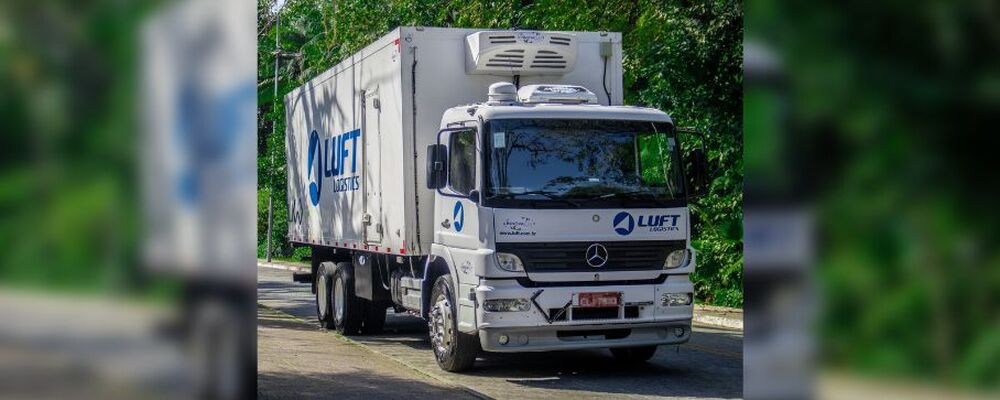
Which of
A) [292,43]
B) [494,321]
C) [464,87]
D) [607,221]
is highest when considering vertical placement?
[292,43]

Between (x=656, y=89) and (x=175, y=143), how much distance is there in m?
17.5

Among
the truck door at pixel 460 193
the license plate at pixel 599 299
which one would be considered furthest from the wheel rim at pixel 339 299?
the license plate at pixel 599 299

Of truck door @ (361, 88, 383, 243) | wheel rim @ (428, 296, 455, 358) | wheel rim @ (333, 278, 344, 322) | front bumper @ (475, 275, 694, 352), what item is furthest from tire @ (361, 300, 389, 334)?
front bumper @ (475, 275, 694, 352)

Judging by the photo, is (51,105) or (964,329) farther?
(51,105)

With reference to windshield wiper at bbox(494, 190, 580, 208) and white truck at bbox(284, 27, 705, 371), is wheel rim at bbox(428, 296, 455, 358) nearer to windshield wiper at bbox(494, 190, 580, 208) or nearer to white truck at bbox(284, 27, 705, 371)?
white truck at bbox(284, 27, 705, 371)

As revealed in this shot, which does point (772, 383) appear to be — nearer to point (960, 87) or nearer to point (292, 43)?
point (960, 87)

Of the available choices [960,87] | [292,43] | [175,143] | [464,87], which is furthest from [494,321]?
[292,43]

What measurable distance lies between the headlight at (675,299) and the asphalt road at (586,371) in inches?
30.4

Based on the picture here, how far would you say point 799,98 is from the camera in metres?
2.46

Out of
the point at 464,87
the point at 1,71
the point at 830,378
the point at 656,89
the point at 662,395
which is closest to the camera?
the point at 830,378

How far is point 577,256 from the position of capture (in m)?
11.1

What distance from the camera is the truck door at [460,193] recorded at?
11.2 metres

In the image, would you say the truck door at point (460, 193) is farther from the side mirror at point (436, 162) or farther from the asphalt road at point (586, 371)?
the asphalt road at point (586, 371)

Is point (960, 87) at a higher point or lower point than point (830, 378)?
higher
